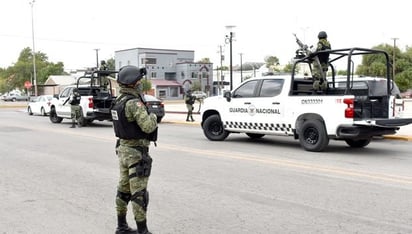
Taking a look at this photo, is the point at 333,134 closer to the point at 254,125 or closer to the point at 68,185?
the point at 254,125

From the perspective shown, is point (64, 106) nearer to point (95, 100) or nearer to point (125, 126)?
point (95, 100)

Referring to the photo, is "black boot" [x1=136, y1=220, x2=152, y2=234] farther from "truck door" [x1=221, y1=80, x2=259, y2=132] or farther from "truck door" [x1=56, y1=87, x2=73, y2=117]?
"truck door" [x1=56, y1=87, x2=73, y2=117]

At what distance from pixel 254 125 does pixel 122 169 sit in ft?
26.0

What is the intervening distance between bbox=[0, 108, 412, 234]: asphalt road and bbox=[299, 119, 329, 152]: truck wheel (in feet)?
1.06

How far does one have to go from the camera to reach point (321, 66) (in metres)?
11.4

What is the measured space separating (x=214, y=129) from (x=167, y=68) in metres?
67.9

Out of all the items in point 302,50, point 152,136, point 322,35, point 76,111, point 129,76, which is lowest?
point 76,111

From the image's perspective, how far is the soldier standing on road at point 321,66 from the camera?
11398 mm

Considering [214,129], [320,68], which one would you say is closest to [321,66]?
[320,68]

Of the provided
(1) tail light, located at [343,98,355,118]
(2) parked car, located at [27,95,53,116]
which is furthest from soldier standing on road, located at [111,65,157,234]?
(2) parked car, located at [27,95,53,116]

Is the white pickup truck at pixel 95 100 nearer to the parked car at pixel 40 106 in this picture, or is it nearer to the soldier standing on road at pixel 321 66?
the parked car at pixel 40 106

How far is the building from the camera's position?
77.1 meters

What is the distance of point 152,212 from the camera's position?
19.5ft

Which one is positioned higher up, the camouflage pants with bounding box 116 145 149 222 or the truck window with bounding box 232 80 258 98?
the truck window with bounding box 232 80 258 98
